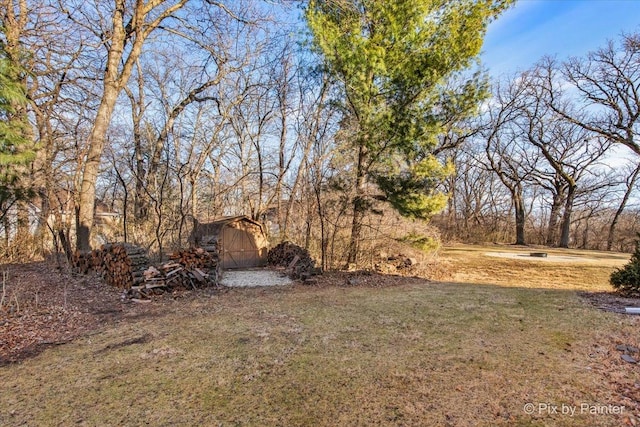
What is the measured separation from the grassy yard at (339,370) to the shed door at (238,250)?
17.7 feet

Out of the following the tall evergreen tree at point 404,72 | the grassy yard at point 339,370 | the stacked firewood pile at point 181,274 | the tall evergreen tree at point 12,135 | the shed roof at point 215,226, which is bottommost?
the grassy yard at point 339,370

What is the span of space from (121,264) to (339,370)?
5.52 meters

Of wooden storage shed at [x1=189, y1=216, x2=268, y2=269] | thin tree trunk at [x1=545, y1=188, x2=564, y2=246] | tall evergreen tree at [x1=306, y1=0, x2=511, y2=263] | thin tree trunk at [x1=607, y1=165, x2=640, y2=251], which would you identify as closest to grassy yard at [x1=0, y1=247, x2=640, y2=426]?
tall evergreen tree at [x1=306, y1=0, x2=511, y2=263]

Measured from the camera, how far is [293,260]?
940 centimetres

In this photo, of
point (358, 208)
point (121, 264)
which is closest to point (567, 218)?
point (358, 208)

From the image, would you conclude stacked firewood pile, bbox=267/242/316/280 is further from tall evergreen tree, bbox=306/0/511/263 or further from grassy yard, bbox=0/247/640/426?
grassy yard, bbox=0/247/640/426

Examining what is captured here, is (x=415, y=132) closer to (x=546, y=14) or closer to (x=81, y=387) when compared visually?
(x=546, y=14)

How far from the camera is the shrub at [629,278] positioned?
5.57 metres

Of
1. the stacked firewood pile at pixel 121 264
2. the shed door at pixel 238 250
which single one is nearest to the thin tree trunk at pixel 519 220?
the shed door at pixel 238 250

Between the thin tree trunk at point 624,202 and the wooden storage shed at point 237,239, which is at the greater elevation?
the thin tree trunk at point 624,202

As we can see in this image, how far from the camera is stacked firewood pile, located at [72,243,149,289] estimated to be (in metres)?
6.14

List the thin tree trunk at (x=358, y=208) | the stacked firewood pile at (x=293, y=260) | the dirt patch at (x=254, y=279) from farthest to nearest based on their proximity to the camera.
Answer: the stacked firewood pile at (x=293, y=260), the thin tree trunk at (x=358, y=208), the dirt patch at (x=254, y=279)

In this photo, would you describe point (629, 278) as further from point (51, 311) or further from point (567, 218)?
point (567, 218)

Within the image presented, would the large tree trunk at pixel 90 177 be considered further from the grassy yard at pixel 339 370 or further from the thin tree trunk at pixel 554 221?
the thin tree trunk at pixel 554 221
